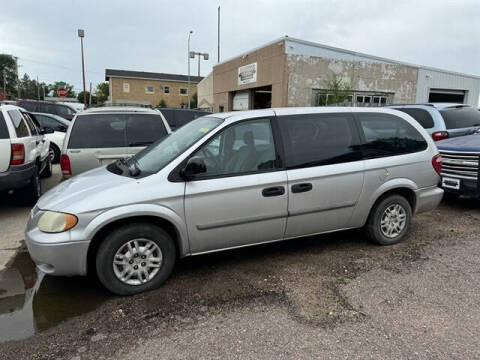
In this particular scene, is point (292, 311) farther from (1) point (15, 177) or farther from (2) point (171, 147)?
(1) point (15, 177)

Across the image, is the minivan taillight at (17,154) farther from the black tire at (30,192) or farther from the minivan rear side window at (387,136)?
the minivan rear side window at (387,136)

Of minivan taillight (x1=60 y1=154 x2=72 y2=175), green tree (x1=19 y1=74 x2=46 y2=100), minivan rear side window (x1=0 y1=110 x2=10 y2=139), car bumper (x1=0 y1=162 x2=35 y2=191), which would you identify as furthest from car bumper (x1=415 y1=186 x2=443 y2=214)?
green tree (x1=19 y1=74 x2=46 y2=100)

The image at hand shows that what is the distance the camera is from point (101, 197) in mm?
3213

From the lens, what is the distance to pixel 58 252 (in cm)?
311

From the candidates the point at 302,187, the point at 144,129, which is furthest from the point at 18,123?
the point at 302,187

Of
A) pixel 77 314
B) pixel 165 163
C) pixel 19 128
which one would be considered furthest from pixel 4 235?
pixel 165 163

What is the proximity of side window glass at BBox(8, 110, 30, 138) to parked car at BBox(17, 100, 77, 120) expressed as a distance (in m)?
10.9

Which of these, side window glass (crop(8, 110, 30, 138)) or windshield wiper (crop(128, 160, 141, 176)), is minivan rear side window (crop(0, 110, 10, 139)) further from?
windshield wiper (crop(128, 160, 141, 176))

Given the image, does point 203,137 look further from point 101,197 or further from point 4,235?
point 4,235

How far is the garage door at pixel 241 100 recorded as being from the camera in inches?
1005

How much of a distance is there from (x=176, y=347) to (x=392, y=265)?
255 centimetres

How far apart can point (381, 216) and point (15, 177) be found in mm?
5250

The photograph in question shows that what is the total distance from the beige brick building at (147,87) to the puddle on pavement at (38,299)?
1933 inches

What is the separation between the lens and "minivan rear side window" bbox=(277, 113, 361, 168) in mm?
3883
